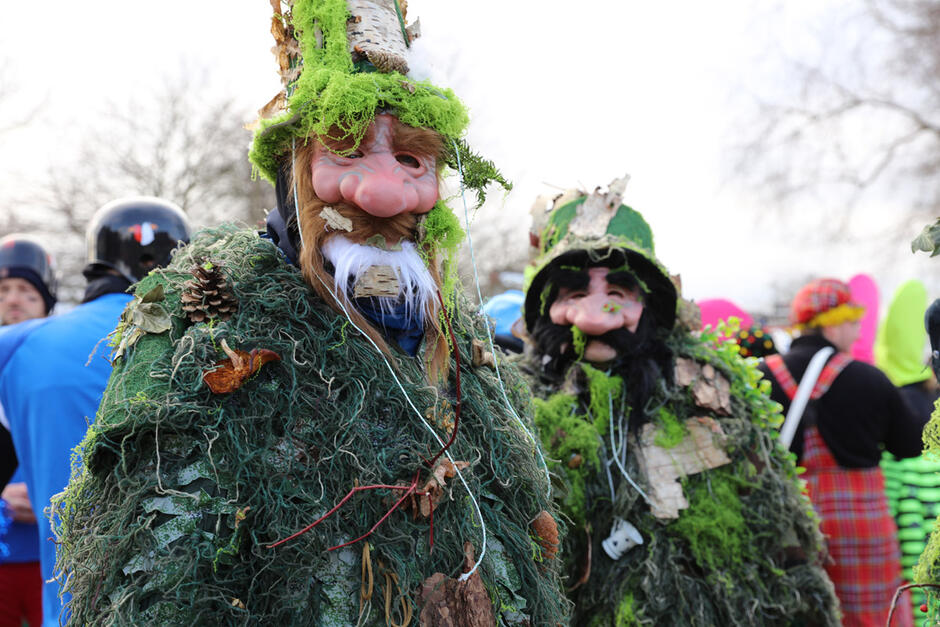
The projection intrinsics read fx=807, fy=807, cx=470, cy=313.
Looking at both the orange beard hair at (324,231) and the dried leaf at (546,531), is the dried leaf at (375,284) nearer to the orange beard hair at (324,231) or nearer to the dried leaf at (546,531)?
the orange beard hair at (324,231)

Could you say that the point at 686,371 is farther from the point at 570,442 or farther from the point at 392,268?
the point at 392,268

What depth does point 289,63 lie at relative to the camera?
81.4 inches

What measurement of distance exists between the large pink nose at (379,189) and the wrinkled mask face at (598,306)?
1.39 meters

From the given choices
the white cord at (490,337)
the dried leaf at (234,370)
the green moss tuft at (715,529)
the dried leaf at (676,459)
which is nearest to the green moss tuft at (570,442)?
the dried leaf at (676,459)

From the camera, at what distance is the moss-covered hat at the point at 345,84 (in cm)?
185

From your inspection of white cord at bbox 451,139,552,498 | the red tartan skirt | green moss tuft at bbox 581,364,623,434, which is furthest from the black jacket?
white cord at bbox 451,139,552,498

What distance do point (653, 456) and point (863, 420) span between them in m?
1.39

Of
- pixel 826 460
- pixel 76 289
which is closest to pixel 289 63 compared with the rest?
pixel 826 460

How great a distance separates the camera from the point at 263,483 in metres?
1.67

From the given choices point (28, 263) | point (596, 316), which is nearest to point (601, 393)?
point (596, 316)

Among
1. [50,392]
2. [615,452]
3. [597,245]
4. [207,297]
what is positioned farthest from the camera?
[597,245]

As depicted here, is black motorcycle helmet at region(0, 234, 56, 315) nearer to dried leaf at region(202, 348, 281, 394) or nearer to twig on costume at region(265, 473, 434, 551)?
dried leaf at region(202, 348, 281, 394)

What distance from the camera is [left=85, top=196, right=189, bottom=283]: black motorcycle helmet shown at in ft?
10.3

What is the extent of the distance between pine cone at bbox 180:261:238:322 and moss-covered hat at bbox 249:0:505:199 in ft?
1.27
